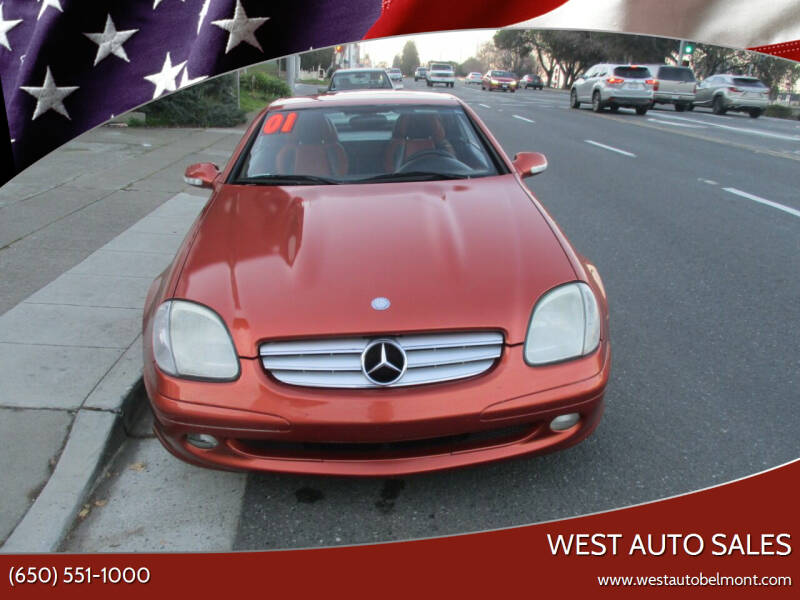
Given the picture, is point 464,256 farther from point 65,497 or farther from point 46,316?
point 46,316

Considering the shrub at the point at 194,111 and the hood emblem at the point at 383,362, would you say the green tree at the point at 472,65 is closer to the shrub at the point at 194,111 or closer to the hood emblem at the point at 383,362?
the hood emblem at the point at 383,362

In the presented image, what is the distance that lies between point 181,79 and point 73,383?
1692mm

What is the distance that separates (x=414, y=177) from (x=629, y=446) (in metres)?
1.69

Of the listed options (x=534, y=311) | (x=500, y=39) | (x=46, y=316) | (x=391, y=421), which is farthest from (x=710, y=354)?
(x=46, y=316)

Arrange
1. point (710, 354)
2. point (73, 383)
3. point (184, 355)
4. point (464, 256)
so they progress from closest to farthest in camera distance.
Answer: point (184, 355) < point (464, 256) < point (73, 383) < point (710, 354)

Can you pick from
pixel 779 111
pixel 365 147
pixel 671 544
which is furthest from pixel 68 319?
pixel 779 111

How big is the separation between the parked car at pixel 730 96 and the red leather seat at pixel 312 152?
21.6 meters

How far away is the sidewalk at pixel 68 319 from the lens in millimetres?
2910

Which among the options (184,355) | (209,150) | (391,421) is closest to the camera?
(391,421)

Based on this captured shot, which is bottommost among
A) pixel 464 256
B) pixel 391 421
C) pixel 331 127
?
pixel 391 421

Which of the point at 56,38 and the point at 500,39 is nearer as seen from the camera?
the point at 56,38

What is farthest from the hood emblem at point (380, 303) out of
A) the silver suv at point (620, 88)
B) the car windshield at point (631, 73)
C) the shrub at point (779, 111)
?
the shrub at point (779, 111)

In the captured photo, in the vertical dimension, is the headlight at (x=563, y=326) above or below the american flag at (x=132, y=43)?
below

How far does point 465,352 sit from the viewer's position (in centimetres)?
262
